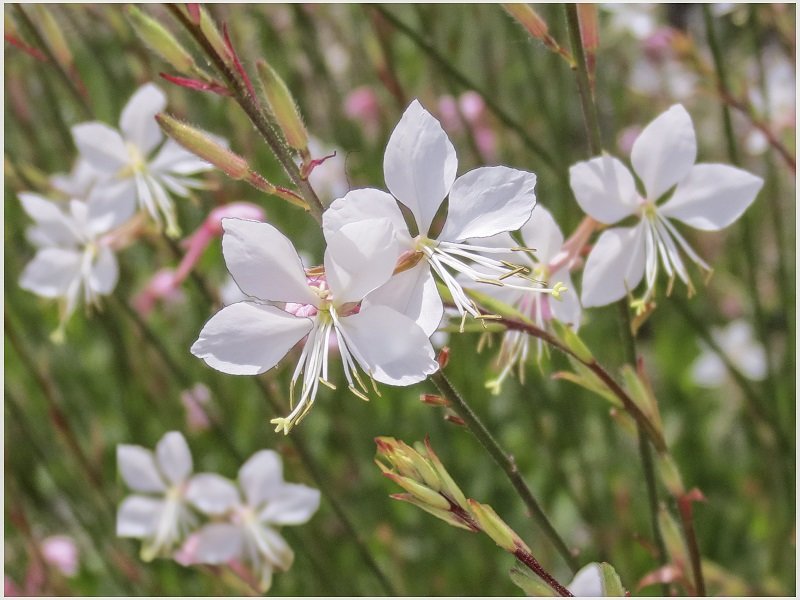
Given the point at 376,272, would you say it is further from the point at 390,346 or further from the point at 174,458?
the point at 174,458

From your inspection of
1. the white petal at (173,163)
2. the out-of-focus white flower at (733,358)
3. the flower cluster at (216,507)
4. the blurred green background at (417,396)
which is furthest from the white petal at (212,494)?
Answer: the out-of-focus white flower at (733,358)

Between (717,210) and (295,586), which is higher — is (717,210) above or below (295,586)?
above

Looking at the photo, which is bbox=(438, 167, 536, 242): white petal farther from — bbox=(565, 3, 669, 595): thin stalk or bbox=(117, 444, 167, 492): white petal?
bbox=(117, 444, 167, 492): white petal

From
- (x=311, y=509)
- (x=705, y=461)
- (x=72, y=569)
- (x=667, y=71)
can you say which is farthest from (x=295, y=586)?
(x=667, y=71)

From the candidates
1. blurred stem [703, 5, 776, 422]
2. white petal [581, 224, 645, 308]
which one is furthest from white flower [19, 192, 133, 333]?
blurred stem [703, 5, 776, 422]

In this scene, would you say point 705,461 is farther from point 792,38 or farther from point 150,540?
point 150,540

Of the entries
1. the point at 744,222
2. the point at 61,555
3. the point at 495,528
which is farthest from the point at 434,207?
the point at 61,555
